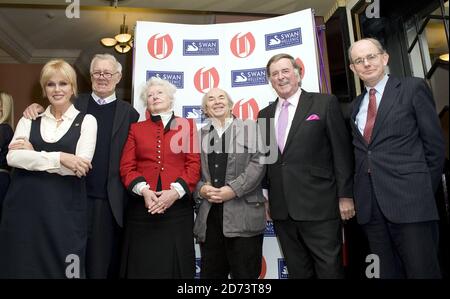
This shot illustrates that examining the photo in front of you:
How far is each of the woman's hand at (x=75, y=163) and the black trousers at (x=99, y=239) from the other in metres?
0.26

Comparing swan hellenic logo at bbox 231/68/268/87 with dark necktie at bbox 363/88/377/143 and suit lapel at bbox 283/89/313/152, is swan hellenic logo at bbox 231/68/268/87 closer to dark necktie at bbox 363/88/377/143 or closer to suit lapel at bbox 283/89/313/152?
suit lapel at bbox 283/89/313/152

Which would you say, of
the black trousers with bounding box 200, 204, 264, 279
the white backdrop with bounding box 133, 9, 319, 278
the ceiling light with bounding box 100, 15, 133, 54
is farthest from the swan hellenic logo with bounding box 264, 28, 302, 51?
the ceiling light with bounding box 100, 15, 133, 54

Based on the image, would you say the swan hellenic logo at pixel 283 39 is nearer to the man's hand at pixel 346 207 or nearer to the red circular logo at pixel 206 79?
the red circular logo at pixel 206 79

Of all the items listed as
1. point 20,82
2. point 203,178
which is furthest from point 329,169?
point 20,82

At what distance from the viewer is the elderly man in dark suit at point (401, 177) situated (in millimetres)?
1864

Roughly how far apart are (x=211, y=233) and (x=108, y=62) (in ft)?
4.35

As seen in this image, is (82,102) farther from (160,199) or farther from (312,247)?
(312,247)

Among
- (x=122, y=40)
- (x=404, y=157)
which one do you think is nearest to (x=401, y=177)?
(x=404, y=157)

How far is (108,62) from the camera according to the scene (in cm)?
246

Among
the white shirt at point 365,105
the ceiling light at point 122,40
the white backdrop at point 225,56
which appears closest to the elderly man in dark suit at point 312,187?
the white shirt at point 365,105

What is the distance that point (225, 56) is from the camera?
3.37 m

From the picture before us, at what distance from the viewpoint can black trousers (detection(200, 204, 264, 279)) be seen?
2070mm

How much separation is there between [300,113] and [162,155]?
86 centimetres

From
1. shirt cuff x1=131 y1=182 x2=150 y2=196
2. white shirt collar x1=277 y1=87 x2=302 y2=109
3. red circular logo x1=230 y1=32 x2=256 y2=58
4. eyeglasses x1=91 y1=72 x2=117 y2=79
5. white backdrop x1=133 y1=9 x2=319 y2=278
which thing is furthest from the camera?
red circular logo x1=230 y1=32 x2=256 y2=58
